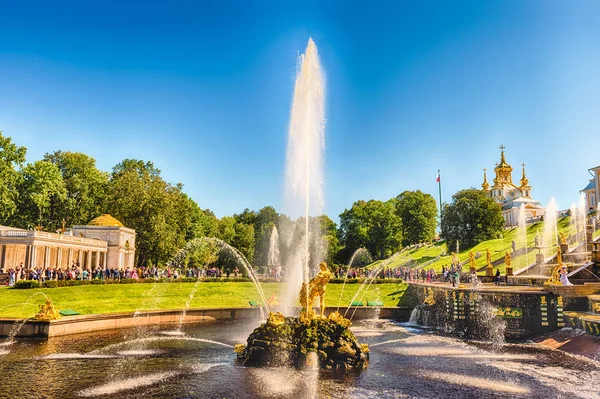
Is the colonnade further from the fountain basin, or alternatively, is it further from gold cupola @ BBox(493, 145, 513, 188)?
gold cupola @ BBox(493, 145, 513, 188)

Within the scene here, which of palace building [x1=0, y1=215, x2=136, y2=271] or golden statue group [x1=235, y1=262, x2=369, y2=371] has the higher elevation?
palace building [x1=0, y1=215, x2=136, y2=271]

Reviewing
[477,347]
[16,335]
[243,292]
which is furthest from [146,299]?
[477,347]

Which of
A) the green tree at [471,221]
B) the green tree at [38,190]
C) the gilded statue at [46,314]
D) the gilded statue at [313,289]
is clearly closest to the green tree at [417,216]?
the green tree at [471,221]

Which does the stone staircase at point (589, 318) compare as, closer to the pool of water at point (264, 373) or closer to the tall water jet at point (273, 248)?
the pool of water at point (264, 373)

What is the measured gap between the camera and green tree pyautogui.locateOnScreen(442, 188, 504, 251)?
77.0m

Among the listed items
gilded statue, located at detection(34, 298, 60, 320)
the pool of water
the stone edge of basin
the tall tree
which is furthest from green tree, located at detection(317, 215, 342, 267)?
the pool of water

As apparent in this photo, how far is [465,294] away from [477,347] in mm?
Answer: 6977

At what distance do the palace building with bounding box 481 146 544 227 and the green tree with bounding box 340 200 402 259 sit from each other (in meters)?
30.7

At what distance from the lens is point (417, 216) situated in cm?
9538

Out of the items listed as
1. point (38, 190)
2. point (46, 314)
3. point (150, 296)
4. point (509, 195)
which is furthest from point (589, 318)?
point (509, 195)

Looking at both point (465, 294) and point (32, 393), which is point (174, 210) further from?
point (32, 393)

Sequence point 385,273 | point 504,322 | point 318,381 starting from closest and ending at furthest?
point 318,381 < point 504,322 < point 385,273

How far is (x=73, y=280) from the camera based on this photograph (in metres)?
37.9

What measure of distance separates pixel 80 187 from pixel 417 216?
211ft
